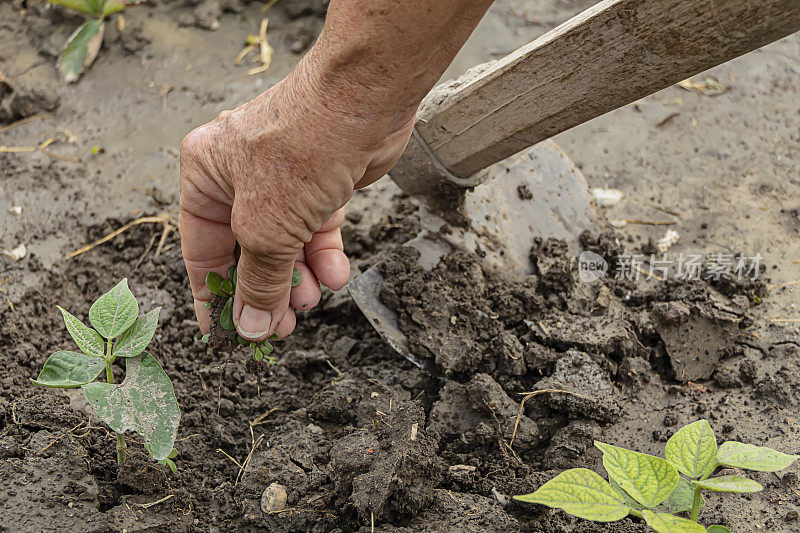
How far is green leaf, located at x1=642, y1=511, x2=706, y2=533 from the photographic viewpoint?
149 centimetres

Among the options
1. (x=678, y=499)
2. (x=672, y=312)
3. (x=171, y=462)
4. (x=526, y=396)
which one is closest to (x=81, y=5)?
(x=171, y=462)

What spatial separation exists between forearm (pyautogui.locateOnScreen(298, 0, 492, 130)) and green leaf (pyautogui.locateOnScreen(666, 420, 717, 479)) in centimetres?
104

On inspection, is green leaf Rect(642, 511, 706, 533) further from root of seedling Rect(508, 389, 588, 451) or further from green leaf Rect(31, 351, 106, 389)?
green leaf Rect(31, 351, 106, 389)

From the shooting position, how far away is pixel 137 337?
1913 mm

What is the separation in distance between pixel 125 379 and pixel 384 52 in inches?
44.0

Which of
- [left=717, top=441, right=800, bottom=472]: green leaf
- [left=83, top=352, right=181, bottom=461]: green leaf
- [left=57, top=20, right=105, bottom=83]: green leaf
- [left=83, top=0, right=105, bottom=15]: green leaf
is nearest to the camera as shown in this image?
[left=717, top=441, right=800, bottom=472]: green leaf

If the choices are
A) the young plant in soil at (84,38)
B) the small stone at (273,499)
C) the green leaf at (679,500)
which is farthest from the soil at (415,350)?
the green leaf at (679,500)

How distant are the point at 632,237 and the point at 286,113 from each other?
2056 mm

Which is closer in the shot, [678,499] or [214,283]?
[678,499]

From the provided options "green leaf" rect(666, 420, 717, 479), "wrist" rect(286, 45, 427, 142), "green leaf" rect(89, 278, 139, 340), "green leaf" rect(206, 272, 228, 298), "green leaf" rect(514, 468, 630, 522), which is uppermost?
"wrist" rect(286, 45, 427, 142)

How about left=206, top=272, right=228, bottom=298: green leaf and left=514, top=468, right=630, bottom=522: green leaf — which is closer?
left=514, top=468, right=630, bottom=522: green leaf

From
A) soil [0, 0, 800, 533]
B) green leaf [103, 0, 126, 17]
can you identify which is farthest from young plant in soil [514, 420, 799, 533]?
green leaf [103, 0, 126, 17]

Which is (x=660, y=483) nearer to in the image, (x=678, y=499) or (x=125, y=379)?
(x=678, y=499)

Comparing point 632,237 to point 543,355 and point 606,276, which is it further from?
point 543,355
